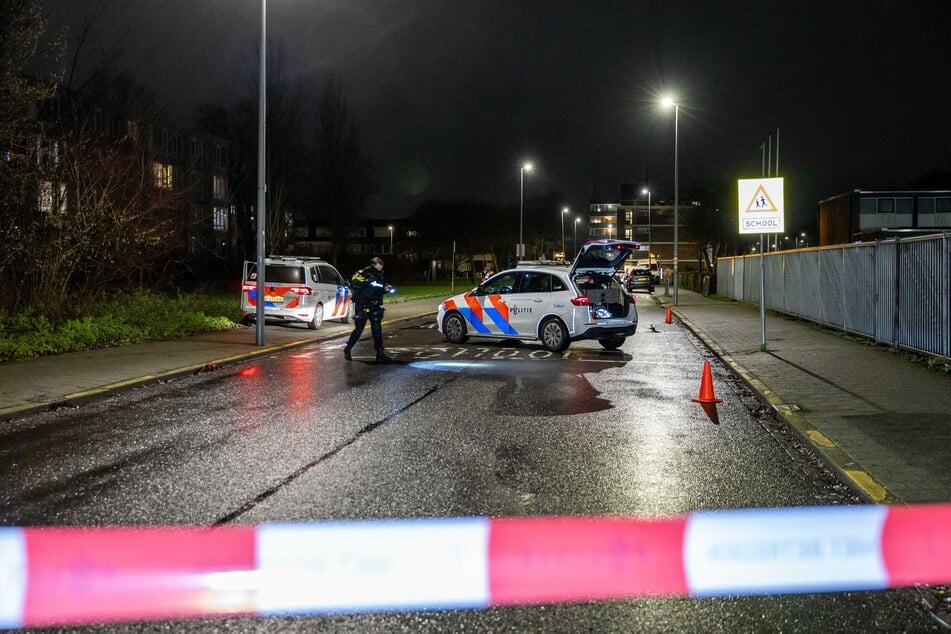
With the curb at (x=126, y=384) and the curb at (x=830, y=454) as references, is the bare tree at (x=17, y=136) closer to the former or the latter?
the curb at (x=126, y=384)

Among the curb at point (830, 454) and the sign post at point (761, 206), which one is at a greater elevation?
the sign post at point (761, 206)

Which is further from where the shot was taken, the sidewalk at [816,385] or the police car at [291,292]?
the police car at [291,292]

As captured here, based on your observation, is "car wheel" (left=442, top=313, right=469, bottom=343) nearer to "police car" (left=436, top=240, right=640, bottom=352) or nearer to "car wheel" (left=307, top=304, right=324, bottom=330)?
"police car" (left=436, top=240, right=640, bottom=352)

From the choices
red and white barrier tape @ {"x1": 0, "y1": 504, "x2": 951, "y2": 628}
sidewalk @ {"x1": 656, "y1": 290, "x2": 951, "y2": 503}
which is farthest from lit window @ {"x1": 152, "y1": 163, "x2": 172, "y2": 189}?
red and white barrier tape @ {"x1": 0, "y1": 504, "x2": 951, "y2": 628}

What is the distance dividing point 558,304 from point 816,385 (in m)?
5.52

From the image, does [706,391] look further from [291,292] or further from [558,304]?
[291,292]

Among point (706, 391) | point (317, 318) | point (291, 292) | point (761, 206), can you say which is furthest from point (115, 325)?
point (761, 206)

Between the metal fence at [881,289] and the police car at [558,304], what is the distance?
14.5 ft

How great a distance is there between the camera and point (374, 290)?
14430 mm

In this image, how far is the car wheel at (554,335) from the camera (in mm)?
16156

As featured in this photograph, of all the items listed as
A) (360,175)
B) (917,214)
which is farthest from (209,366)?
(917,214)

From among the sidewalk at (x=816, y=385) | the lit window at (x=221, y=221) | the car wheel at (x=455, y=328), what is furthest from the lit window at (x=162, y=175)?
the lit window at (x=221, y=221)

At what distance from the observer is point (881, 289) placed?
639 inches

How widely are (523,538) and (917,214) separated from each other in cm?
7950
